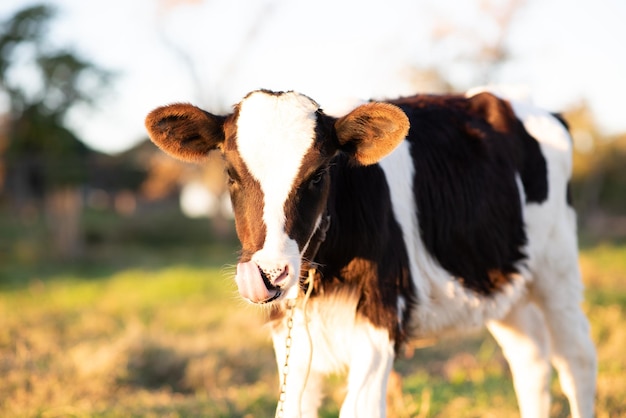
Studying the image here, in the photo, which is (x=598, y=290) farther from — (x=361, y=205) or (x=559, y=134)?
(x=361, y=205)

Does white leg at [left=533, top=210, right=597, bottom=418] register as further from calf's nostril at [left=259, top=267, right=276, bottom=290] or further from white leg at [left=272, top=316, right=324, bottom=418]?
calf's nostril at [left=259, top=267, right=276, bottom=290]

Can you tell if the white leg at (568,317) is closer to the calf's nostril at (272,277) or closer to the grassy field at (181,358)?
the grassy field at (181,358)

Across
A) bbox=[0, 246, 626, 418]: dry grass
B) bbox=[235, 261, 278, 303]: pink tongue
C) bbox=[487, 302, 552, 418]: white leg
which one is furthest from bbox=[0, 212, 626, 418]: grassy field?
bbox=[235, 261, 278, 303]: pink tongue

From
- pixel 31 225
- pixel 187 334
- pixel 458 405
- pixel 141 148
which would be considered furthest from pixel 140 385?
pixel 141 148

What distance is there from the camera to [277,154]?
2549mm

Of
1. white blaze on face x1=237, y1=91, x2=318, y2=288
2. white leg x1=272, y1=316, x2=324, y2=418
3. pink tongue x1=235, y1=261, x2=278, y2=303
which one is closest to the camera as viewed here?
pink tongue x1=235, y1=261, x2=278, y2=303

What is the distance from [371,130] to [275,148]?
43 centimetres

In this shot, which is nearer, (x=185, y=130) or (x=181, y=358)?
(x=185, y=130)

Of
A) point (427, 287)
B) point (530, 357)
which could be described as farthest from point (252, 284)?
point (530, 357)

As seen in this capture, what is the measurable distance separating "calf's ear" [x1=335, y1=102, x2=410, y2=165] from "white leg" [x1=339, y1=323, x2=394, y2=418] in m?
0.74

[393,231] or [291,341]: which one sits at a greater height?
[393,231]

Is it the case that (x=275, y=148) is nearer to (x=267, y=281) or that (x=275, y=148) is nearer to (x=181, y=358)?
(x=267, y=281)

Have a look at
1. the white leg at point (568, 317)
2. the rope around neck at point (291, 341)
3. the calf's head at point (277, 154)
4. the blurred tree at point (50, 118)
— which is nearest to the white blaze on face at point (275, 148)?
the calf's head at point (277, 154)

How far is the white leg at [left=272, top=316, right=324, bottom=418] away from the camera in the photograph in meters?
3.00
